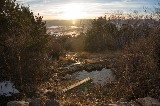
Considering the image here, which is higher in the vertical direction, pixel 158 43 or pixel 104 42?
pixel 158 43

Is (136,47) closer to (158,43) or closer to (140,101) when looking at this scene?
(158,43)

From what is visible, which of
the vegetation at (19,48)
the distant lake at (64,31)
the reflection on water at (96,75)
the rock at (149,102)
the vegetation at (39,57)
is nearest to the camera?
the rock at (149,102)

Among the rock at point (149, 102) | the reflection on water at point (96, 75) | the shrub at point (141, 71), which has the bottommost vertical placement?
the reflection on water at point (96, 75)

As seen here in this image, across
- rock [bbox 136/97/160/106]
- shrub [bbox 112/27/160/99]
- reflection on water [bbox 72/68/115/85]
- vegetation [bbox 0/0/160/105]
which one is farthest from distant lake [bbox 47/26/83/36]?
rock [bbox 136/97/160/106]

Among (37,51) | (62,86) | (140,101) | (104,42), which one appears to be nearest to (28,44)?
(37,51)

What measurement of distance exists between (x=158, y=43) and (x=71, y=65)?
16219mm

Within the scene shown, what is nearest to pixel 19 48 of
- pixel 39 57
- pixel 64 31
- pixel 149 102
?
pixel 39 57

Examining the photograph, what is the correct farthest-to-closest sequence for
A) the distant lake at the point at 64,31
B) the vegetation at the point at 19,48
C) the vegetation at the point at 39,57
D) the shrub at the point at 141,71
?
1. the distant lake at the point at 64,31
2. the vegetation at the point at 19,48
3. the vegetation at the point at 39,57
4. the shrub at the point at 141,71

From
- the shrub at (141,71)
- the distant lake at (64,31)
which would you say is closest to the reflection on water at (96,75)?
the shrub at (141,71)

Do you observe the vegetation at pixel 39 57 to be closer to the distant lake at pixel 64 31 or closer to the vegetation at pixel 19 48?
the vegetation at pixel 19 48

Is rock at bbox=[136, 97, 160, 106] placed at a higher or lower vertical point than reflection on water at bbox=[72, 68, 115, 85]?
higher

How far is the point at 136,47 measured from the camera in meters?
18.2

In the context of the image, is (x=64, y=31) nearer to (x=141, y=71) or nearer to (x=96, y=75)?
(x=96, y=75)

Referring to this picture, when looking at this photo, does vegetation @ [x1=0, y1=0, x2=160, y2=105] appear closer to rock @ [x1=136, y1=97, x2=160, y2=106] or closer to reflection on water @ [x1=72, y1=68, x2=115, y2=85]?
rock @ [x1=136, y1=97, x2=160, y2=106]
